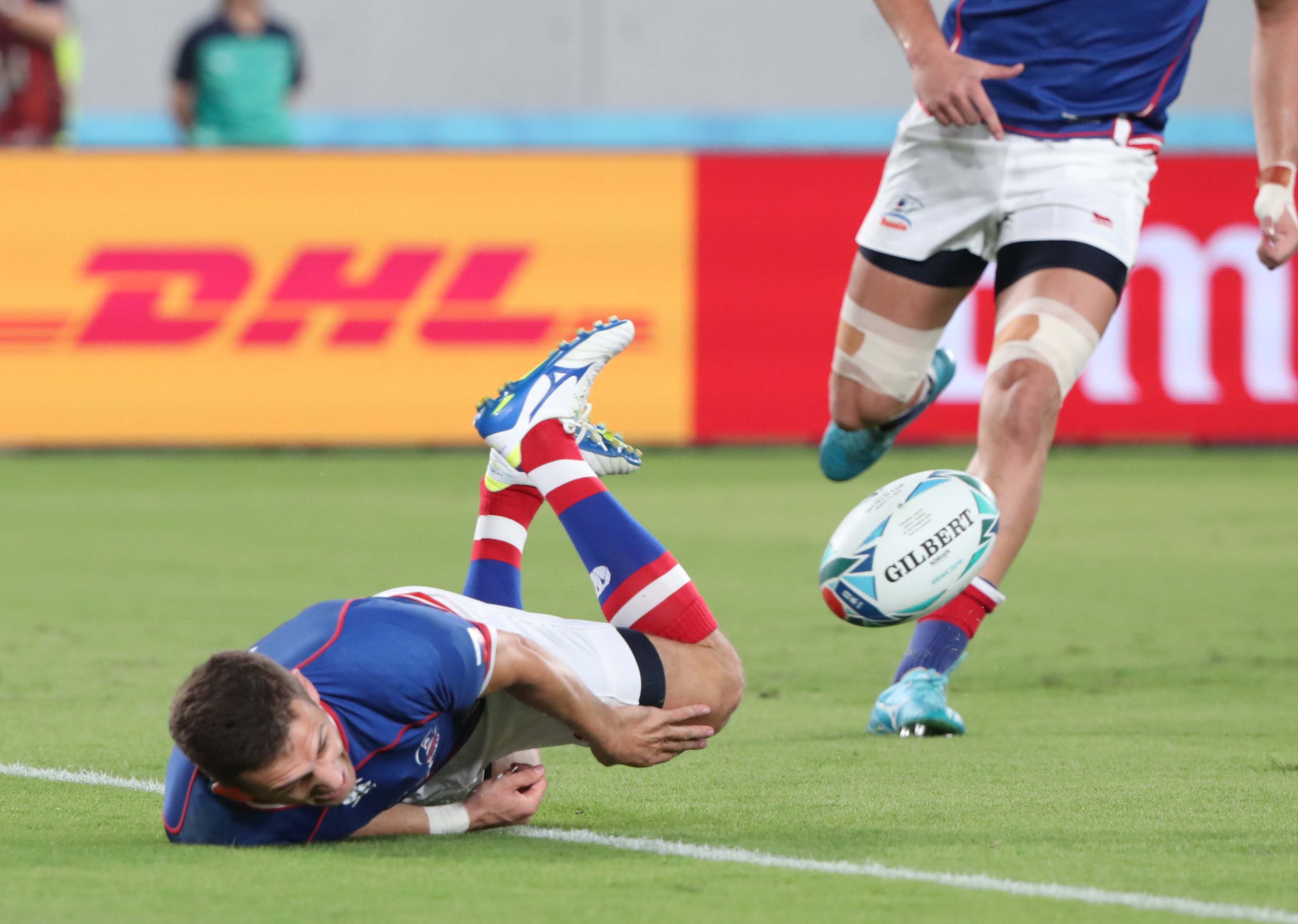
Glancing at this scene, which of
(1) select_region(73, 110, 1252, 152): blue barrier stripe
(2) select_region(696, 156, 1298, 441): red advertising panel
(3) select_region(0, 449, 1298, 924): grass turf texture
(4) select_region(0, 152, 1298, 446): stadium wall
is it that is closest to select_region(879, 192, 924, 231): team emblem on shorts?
(3) select_region(0, 449, 1298, 924): grass turf texture

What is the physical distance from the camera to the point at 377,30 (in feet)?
68.4

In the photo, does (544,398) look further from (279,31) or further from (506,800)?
(279,31)

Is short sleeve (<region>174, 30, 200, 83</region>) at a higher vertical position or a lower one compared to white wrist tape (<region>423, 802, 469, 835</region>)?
lower

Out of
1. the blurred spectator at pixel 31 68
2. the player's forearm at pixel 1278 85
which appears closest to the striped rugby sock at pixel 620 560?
the player's forearm at pixel 1278 85

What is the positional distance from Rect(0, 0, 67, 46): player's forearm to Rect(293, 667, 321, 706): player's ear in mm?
9875

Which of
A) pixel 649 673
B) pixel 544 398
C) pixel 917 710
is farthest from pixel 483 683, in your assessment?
pixel 917 710

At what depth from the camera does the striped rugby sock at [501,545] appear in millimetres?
A: 4762

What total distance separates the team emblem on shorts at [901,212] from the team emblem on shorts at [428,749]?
7.72ft

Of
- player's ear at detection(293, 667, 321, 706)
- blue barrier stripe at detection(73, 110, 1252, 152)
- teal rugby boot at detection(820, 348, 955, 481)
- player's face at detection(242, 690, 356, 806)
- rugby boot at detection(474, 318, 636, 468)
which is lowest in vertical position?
blue barrier stripe at detection(73, 110, 1252, 152)

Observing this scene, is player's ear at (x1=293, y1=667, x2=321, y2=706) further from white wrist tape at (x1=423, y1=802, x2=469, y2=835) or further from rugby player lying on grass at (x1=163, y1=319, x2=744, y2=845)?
white wrist tape at (x1=423, y1=802, x2=469, y2=835)

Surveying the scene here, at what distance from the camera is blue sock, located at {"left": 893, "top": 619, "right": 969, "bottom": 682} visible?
5.32m

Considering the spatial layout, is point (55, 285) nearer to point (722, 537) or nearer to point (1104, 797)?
point (722, 537)

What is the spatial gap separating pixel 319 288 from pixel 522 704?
25.1 feet

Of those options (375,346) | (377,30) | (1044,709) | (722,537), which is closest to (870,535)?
(1044,709)
